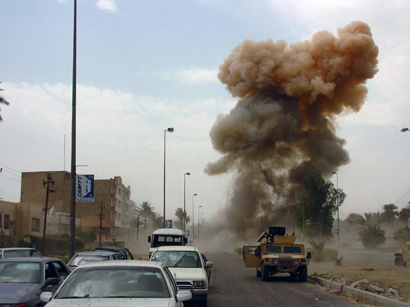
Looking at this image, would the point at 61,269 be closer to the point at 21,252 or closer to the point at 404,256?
the point at 21,252

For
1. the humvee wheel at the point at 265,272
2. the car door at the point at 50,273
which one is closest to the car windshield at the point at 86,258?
the car door at the point at 50,273

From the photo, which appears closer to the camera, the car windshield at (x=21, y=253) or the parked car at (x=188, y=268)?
the parked car at (x=188, y=268)

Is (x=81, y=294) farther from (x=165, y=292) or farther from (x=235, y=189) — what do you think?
(x=235, y=189)

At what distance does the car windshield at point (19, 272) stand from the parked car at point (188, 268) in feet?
9.58

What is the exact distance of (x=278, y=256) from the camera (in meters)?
18.1

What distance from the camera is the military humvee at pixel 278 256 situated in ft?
58.9

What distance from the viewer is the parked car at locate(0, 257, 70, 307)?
7.42 meters

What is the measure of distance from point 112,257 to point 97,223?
5317 centimetres

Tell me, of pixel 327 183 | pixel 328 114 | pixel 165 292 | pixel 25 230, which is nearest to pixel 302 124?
pixel 328 114

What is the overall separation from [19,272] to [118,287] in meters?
3.85

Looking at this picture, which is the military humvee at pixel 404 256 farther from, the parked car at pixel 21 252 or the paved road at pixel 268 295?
the parked car at pixel 21 252

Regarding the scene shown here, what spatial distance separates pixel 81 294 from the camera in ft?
17.5

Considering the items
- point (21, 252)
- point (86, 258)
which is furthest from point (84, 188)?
point (86, 258)

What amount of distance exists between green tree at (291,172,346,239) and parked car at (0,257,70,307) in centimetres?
3844
